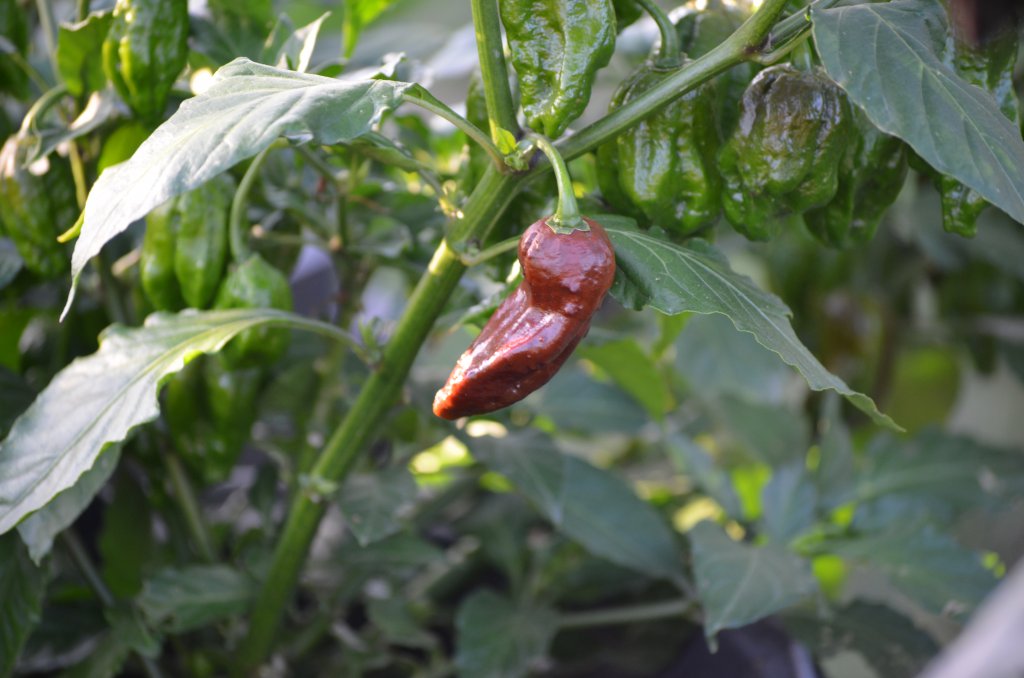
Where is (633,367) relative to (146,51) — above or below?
below

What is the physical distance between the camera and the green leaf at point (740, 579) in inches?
23.6

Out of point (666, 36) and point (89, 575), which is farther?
point (89, 575)

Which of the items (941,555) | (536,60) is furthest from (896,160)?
(941,555)

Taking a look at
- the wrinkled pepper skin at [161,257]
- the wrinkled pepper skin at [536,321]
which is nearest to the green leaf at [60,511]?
the wrinkled pepper skin at [161,257]

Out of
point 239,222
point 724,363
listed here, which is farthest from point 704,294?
point 724,363

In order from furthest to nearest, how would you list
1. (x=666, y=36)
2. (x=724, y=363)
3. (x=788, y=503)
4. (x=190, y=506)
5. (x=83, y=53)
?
(x=724, y=363) < (x=788, y=503) < (x=190, y=506) < (x=83, y=53) < (x=666, y=36)

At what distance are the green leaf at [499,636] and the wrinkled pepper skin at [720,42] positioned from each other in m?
0.41

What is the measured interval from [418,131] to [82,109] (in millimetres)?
255

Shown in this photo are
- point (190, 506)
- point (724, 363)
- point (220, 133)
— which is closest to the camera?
point (220, 133)

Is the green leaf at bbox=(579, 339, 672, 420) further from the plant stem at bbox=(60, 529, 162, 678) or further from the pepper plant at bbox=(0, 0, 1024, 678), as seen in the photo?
the plant stem at bbox=(60, 529, 162, 678)

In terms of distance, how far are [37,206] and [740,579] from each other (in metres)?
0.49

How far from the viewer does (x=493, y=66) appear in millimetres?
466

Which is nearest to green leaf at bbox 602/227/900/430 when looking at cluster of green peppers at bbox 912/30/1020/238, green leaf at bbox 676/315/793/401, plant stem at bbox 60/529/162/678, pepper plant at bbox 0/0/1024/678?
pepper plant at bbox 0/0/1024/678

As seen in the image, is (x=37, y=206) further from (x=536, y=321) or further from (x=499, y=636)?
(x=499, y=636)
